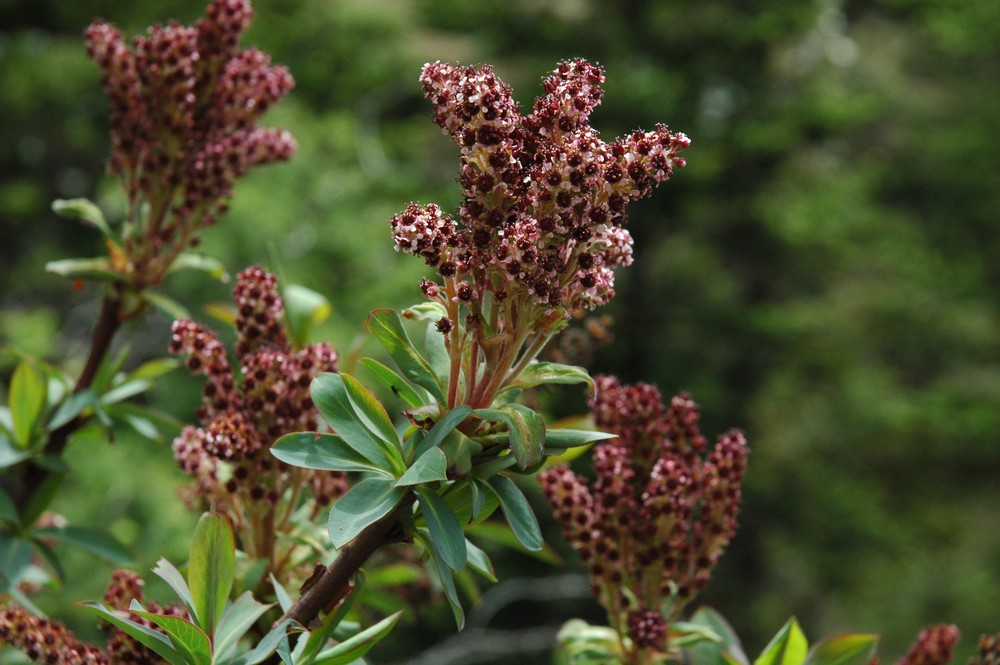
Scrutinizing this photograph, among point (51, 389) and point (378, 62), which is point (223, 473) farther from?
point (378, 62)

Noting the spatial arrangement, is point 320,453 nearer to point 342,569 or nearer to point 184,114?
point 342,569

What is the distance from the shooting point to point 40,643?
0.69 meters

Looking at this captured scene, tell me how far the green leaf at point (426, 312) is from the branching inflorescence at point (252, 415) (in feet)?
0.44

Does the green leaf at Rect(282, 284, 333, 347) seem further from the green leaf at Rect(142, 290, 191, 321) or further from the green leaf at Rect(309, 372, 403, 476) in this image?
the green leaf at Rect(309, 372, 403, 476)

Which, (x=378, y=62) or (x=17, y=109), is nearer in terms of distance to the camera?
(x=17, y=109)

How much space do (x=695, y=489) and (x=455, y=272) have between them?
0.33 meters

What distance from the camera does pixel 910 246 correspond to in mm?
8695

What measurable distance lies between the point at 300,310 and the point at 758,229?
9580 mm

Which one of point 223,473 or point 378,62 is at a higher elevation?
point 378,62

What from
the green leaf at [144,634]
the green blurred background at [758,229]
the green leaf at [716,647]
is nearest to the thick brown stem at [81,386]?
the green leaf at [144,634]

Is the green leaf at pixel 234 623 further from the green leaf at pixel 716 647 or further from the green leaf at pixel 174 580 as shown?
the green leaf at pixel 716 647

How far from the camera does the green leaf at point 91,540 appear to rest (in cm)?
98

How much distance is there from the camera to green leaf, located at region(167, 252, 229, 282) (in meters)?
1.05

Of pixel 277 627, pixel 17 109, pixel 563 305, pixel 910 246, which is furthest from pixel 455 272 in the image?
pixel 910 246
